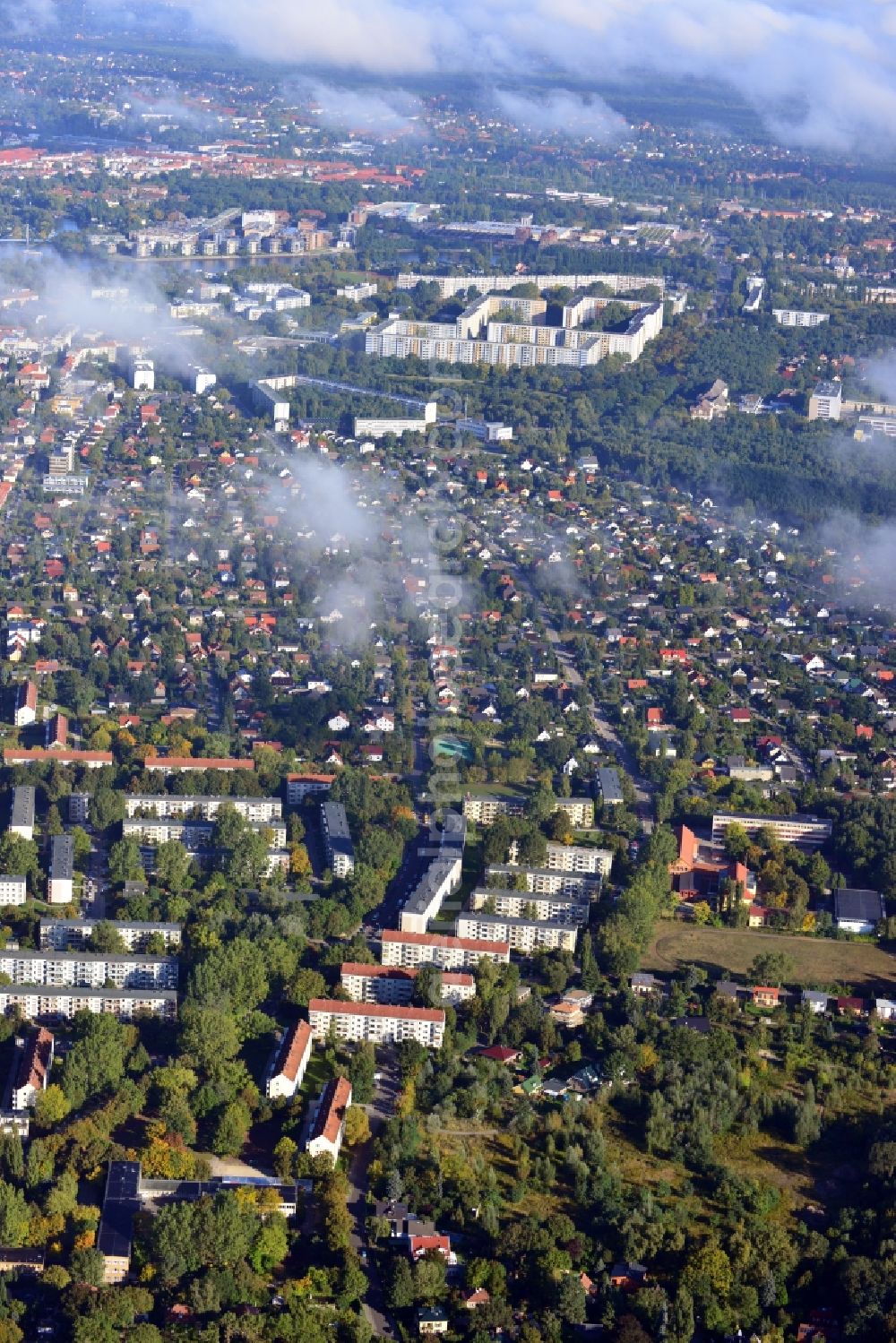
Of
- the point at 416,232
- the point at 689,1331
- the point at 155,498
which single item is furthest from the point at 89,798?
the point at 416,232

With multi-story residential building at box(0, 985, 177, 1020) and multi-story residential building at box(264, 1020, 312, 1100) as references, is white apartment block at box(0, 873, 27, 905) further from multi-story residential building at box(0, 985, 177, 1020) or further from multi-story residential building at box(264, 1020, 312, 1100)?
multi-story residential building at box(264, 1020, 312, 1100)

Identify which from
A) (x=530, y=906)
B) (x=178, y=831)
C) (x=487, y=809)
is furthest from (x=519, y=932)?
(x=178, y=831)

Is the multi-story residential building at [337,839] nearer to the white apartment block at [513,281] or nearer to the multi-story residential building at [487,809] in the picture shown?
the multi-story residential building at [487,809]

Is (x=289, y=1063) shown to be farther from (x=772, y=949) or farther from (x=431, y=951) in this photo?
(x=772, y=949)

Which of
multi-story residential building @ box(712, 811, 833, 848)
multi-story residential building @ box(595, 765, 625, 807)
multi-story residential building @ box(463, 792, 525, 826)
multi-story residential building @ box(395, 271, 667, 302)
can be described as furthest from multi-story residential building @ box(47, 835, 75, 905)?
multi-story residential building @ box(395, 271, 667, 302)

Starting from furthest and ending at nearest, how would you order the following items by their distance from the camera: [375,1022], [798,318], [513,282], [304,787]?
[513,282] < [798,318] < [304,787] < [375,1022]
